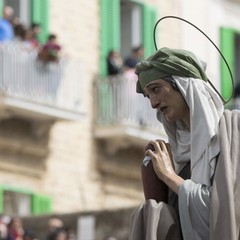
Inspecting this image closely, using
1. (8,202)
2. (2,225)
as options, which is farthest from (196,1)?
(2,225)

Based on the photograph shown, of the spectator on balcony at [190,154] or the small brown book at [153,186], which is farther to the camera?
the small brown book at [153,186]

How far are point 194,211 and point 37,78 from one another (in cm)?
1922

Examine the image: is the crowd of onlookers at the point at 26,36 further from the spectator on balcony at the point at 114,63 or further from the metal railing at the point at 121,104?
the spectator on balcony at the point at 114,63

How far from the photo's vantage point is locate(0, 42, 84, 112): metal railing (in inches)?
989

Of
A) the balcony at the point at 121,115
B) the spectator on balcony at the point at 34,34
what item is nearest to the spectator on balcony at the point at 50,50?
the spectator on balcony at the point at 34,34

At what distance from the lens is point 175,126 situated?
6996 millimetres

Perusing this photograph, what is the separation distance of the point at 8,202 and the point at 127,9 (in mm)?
5709

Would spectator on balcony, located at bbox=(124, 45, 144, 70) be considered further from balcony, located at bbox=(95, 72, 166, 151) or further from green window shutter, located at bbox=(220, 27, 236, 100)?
green window shutter, located at bbox=(220, 27, 236, 100)

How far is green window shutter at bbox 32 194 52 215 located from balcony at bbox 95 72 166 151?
1.77 m

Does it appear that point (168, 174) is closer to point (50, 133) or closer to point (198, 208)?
point (198, 208)

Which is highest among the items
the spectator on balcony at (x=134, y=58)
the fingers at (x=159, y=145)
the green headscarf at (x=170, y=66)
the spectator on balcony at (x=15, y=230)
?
the spectator on balcony at (x=134, y=58)

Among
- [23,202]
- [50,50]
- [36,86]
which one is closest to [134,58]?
[50,50]

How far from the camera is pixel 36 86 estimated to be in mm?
25766

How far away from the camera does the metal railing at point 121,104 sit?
27812mm
